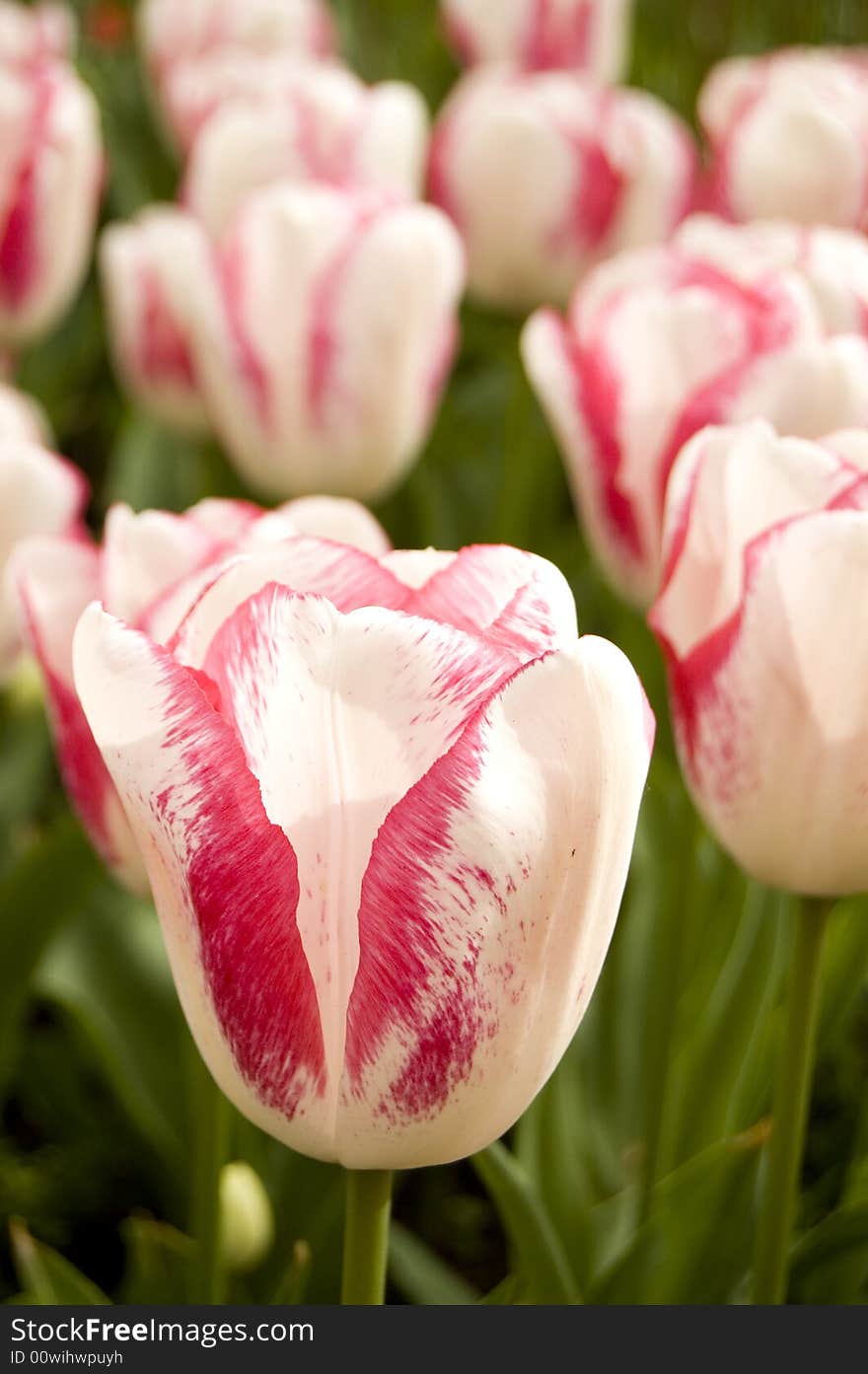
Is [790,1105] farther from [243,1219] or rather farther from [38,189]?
[38,189]

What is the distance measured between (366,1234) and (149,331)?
906 millimetres

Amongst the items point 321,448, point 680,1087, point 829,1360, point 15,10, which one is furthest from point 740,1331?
point 15,10

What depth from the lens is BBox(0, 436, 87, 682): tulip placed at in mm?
861

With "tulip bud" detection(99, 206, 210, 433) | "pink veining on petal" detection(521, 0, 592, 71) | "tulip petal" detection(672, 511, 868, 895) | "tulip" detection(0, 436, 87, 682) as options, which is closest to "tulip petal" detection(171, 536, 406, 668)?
"tulip petal" detection(672, 511, 868, 895)

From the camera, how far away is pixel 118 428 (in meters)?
1.93

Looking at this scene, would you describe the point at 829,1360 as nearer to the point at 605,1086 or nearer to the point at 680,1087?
the point at 680,1087

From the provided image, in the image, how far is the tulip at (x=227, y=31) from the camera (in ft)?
6.33

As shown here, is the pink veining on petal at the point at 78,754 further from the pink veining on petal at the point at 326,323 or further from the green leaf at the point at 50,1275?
the pink veining on petal at the point at 326,323

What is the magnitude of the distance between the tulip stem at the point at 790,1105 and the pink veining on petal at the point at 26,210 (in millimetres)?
864

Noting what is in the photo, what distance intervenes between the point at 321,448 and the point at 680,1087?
45 cm

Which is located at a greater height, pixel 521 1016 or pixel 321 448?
pixel 521 1016

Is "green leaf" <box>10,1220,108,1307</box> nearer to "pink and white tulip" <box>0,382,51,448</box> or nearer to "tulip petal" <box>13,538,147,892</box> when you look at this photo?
"tulip petal" <box>13,538,147,892</box>

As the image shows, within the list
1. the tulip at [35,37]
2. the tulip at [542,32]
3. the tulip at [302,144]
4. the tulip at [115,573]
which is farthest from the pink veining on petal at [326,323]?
the tulip at [542,32]

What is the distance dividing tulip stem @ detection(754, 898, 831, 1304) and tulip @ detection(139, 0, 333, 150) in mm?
1559
